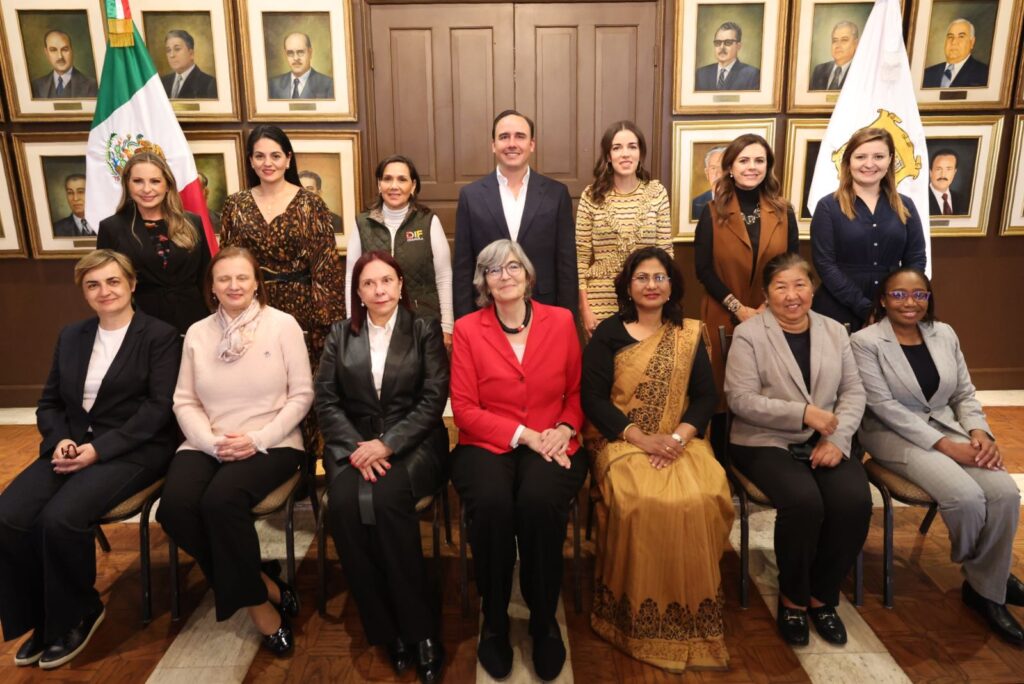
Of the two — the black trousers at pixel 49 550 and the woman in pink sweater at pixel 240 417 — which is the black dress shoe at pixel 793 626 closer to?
the woman in pink sweater at pixel 240 417

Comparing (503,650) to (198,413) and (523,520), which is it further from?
(198,413)

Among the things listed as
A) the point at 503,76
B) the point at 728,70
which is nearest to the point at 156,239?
the point at 503,76

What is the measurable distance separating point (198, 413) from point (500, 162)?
6.05ft

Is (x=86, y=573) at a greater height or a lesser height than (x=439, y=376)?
lesser

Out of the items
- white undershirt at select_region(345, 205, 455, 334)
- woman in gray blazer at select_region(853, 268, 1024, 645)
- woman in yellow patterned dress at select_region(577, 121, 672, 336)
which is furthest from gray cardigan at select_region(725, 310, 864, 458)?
white undershirt at select_region(345, 205, 455, 334)

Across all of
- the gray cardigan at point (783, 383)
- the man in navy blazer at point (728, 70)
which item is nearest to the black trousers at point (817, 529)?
the gray cardigan at point (783, 383)

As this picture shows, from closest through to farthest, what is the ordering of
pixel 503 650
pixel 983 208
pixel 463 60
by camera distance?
1. pixel 503 650
2. pixel 463 60
3. pixel 983 208

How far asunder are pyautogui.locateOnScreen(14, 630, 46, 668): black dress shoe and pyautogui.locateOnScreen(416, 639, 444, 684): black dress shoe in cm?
144

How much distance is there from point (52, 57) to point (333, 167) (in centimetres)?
214

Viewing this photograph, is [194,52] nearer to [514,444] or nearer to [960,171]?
[514,444]

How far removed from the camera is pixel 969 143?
508cm

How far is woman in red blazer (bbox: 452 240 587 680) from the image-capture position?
96.2 inches

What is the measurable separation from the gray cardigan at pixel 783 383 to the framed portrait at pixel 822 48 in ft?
9.14

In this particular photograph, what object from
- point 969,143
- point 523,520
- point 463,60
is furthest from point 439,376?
point 969,143
